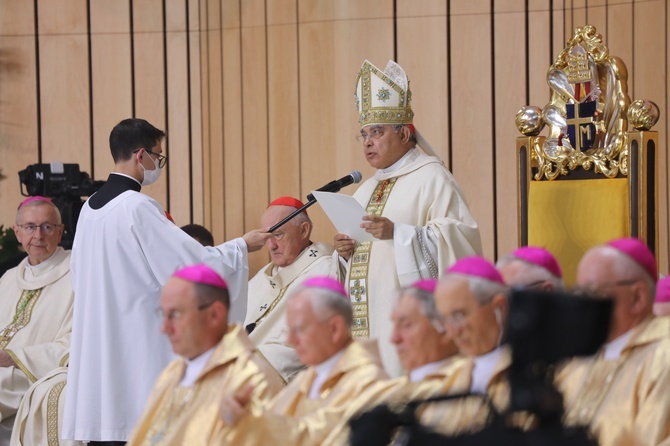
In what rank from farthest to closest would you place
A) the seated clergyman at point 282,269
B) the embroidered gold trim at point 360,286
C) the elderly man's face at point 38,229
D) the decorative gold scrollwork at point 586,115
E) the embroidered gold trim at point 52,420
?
the elderly man's face at point 38,229 < the seated clergyman at point 282,269 < the embroidered gold trim at point 52,420 < the embroidered gold trim at point 360,286 < the decorative gold scrollwork at point 586,115

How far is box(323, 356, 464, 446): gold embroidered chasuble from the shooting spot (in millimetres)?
3143

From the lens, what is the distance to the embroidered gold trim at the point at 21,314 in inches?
261

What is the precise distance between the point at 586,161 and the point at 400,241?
94 centimetres

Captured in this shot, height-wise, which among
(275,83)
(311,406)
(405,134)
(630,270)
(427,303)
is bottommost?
(311,406)

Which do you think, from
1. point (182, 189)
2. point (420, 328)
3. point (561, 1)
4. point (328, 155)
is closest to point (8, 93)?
point (182, 189)

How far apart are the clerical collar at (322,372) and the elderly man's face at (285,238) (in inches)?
120

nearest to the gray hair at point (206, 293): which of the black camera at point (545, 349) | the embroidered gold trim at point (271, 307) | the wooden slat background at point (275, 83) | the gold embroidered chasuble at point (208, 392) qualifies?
the gold embroidered chasuble at point (208, 392)

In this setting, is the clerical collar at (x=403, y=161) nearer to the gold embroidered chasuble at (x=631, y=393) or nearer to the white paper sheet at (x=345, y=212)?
the white paper sheet at (x=345, y=212)

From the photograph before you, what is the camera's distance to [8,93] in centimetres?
885

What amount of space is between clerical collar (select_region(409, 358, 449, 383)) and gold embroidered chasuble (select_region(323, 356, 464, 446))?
10 millimetres

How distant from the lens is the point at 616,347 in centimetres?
316

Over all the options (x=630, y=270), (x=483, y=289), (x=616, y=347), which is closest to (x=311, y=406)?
(x=483, y=289)

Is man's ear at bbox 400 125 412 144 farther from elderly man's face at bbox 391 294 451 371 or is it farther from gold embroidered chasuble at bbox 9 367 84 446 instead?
elderly man's face at bbox 391 294 451 371

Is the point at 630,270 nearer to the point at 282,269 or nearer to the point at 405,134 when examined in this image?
the point at 405,134
